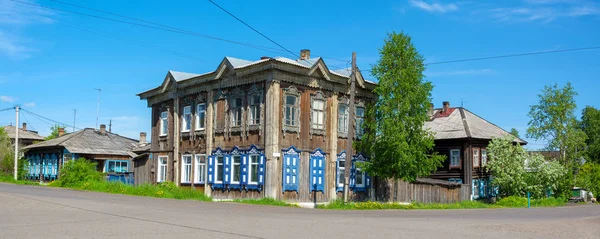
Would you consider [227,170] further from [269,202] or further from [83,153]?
[83,153]

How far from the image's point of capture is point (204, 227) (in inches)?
516

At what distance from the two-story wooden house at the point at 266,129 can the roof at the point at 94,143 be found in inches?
656

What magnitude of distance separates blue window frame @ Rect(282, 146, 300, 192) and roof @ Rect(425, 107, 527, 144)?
772 inches

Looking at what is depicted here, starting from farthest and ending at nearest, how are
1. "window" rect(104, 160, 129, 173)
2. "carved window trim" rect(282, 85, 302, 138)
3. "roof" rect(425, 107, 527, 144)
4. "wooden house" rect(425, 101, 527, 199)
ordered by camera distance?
"window" rect(104, 160, 129, 173) < "roof" rect(425, 107, 527, 144) < "wooden house" rect(425, 101, 527, 199) < "carved window trim" rect(282, 85, 302, 138)

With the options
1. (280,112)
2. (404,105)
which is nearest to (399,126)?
(404,105)

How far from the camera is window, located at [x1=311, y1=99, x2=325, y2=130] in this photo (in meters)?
28.9

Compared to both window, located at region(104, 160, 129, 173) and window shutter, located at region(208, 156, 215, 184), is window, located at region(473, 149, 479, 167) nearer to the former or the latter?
window shutter, located at region(208, 156, 215, 184)

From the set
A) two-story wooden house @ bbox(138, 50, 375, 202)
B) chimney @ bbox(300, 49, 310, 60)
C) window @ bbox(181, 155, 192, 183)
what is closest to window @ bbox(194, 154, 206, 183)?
two-story wooden house @ bbox(138, 50, 375, 202)

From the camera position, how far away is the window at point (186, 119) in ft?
108

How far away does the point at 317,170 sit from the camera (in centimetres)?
2872

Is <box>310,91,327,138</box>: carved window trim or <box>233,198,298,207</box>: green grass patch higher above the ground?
<box>310,91,327,138</box>: carved window trim

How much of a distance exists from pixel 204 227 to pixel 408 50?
60.1 ft

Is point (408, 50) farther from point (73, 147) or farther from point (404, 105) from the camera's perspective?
point (73, 147)

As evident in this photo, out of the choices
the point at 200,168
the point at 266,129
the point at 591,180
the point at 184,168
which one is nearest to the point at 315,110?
the point at 266,129
